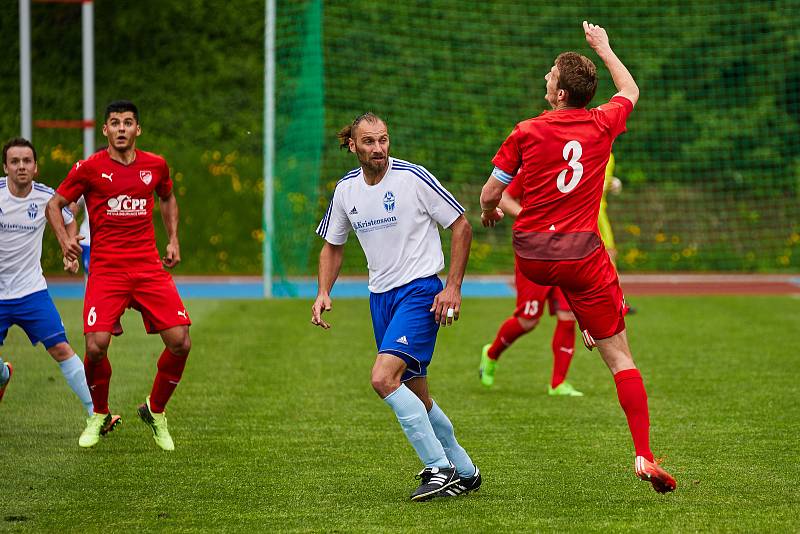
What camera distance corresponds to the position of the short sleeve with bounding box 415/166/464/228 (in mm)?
5855

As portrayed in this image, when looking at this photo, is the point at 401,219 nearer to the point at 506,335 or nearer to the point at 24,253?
the point at 24,253

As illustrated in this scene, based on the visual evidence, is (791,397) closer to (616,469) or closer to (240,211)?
(616,469)

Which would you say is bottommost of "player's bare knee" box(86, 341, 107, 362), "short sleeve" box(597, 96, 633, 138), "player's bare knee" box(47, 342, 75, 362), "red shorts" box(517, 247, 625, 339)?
"player's bare knee" box(47, 342, 75, 362)

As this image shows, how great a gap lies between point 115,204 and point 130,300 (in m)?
0.55

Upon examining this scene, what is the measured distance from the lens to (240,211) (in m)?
20.5

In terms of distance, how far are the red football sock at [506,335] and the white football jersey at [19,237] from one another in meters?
3.43

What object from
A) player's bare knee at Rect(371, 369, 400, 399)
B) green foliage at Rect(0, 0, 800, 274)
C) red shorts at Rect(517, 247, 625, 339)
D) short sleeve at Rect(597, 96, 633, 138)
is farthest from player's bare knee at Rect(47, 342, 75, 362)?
green foliage at Rect(0, 0, 800, 274)

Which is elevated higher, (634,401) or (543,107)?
(543,107)

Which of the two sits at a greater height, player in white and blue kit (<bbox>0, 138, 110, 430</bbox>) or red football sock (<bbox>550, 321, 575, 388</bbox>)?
player in white and blue kit (<bbox>0, 138, 110, 430</bbox>)

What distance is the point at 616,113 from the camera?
567cm

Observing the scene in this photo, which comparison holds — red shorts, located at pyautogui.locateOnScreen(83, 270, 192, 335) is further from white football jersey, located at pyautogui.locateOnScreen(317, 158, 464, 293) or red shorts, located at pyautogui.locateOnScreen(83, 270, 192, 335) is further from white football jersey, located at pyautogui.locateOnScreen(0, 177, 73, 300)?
white football jersey, located at pyautogui.locateOnScreen(317, 158, 464, 293)

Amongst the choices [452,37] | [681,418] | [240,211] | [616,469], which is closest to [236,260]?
[240,211]

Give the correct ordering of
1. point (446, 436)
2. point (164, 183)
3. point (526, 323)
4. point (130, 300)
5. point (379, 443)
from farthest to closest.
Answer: point (526, 323)
point (164, 183)
point (379, 443)
point (130, 300)
point (446, 436)

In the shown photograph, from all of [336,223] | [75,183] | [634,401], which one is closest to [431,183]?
[336,223]
